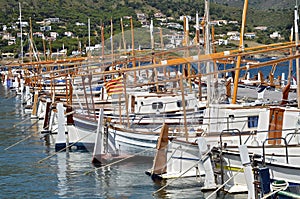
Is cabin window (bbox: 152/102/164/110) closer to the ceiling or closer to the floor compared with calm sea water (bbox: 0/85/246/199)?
closer to the ceiling

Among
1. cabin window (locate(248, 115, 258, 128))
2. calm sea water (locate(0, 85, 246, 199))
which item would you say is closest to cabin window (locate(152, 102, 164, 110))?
calm sea water (locate(0, 85, 246, 199))

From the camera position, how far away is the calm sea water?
33031 millimetres

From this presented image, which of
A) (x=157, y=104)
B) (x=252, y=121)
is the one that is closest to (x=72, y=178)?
(x=252, y=121)

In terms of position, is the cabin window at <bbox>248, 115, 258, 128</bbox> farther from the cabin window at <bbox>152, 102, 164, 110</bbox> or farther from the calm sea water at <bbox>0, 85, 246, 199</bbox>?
the cabin window at <bbox>152, 102, 164, 110</bbox>

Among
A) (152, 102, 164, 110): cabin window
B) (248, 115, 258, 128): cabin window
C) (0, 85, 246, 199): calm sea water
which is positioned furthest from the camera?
(152, 102, 164, 110): cabin window

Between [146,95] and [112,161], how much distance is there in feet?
26.4

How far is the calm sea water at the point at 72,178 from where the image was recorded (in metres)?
33.0

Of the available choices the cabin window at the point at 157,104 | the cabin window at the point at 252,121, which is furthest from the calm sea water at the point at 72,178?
the cabin window at the point at 157,104

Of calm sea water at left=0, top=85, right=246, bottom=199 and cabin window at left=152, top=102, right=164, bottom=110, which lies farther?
cabin window at left=152, top=102, right=164, bottom=110

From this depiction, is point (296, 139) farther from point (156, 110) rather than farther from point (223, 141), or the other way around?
point (156, 110)

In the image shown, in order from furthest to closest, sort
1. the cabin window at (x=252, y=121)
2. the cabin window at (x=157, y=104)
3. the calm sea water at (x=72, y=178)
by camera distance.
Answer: the cabin window at (x=157, y=104) → the cabin window at (x=252, y=121) → the calm sea water at (x=72, y=178)

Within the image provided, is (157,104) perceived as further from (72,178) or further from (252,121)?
(252,121)

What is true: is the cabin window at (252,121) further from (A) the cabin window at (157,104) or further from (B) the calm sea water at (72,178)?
(A) the cabin window at (157,104)

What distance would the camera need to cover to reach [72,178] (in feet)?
121
